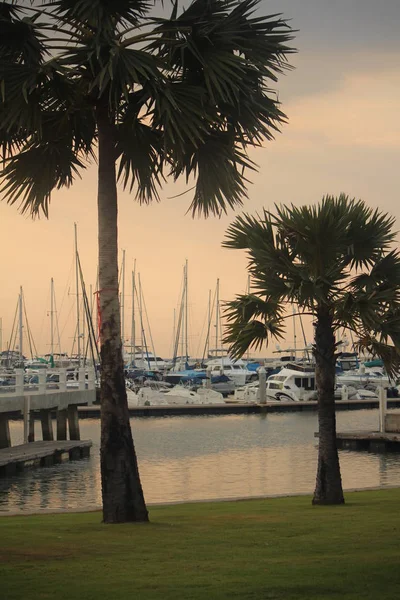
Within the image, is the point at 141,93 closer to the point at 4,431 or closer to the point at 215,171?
the point at 215,171

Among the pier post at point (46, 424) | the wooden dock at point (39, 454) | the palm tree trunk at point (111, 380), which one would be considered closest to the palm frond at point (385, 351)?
the palm tree trunk at point (111, 380)

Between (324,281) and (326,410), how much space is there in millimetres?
3218

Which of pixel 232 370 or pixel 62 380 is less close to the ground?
pixel 232 370

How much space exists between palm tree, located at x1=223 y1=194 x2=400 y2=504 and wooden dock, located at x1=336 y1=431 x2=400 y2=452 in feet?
96.0

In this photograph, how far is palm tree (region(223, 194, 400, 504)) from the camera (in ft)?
75.2

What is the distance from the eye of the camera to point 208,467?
50688 millimetres

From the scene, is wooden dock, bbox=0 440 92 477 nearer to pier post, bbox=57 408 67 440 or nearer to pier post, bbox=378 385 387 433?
pier post, bbox=57 408 67 440

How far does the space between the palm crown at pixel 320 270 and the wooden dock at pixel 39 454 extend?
2051cm

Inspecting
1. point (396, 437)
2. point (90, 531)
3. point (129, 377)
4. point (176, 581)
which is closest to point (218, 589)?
point (176, 581)

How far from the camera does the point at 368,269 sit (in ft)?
77.9

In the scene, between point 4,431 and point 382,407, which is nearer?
point 4,431

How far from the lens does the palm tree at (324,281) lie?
22922 millimetres

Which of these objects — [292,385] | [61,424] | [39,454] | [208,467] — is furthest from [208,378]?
[39,454]

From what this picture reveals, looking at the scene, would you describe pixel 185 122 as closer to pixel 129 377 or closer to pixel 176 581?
pixel 176 581
